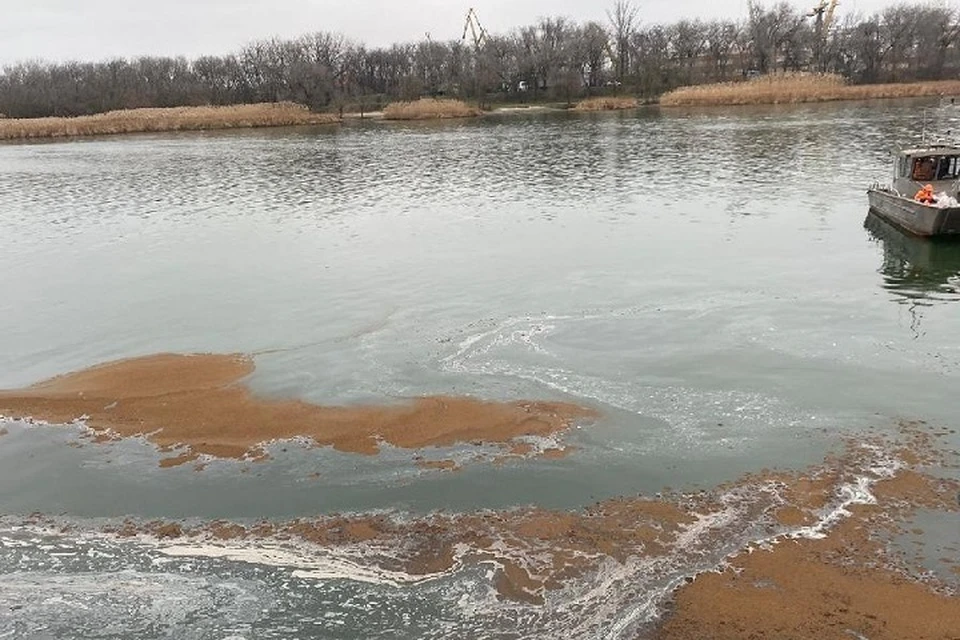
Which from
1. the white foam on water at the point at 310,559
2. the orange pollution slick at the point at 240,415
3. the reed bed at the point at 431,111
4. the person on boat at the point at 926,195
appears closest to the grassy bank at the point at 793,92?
the reed bed at the point at 431,111

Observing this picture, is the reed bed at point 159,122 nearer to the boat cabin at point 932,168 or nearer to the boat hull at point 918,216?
the boat hull at point 918,216

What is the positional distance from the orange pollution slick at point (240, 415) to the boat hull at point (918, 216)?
16805mm

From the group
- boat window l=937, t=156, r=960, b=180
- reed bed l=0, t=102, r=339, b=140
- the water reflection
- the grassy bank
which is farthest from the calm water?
reed bed l=0, t=102, r=339, b=140

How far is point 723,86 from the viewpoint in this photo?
90.7 m

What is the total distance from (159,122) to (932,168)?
81547mm

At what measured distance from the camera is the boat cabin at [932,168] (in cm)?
2652

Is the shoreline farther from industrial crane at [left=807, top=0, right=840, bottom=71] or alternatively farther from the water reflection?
the water reflection

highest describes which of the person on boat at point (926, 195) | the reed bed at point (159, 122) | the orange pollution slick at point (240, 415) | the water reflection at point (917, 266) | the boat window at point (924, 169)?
the reed bed at point (159, 122)

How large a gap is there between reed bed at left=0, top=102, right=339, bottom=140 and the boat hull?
7632cm

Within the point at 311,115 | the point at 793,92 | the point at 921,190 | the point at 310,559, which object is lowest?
the point at 310,559

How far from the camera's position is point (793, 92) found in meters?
84.2

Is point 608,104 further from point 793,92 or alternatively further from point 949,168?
point 949,168

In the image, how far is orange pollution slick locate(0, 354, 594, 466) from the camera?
42.3 ft

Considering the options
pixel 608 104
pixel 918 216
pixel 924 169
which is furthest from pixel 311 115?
pixel 918 216
